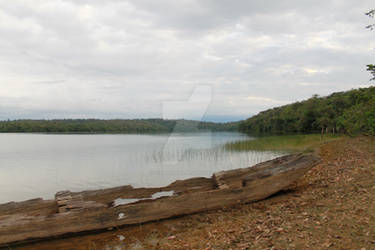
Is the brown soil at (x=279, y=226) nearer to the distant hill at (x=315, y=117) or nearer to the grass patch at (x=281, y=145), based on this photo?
the grass patch at (x=281, y=145)

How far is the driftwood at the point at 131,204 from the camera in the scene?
4.25 metres

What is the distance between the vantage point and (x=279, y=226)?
3760 millimetres

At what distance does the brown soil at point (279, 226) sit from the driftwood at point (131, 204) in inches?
7.6

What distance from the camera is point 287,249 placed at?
2.95 metres

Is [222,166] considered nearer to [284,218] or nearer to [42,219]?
[284,218]

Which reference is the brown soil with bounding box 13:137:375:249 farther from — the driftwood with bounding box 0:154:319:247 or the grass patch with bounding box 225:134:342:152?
the grass patch with bounding box 225:134:342:152

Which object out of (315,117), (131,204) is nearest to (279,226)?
(131,204)

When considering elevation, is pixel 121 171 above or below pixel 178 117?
below

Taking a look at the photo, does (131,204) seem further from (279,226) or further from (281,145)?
(281,145)

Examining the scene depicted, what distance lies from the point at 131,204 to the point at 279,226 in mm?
2845

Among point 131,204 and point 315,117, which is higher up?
point 315,117

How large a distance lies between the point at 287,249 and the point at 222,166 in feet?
35.5

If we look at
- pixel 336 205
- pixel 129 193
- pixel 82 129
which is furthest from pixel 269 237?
pixel 82 129

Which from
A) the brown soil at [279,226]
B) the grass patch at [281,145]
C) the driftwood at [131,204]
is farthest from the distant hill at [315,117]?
the brown soil at [279,226]
